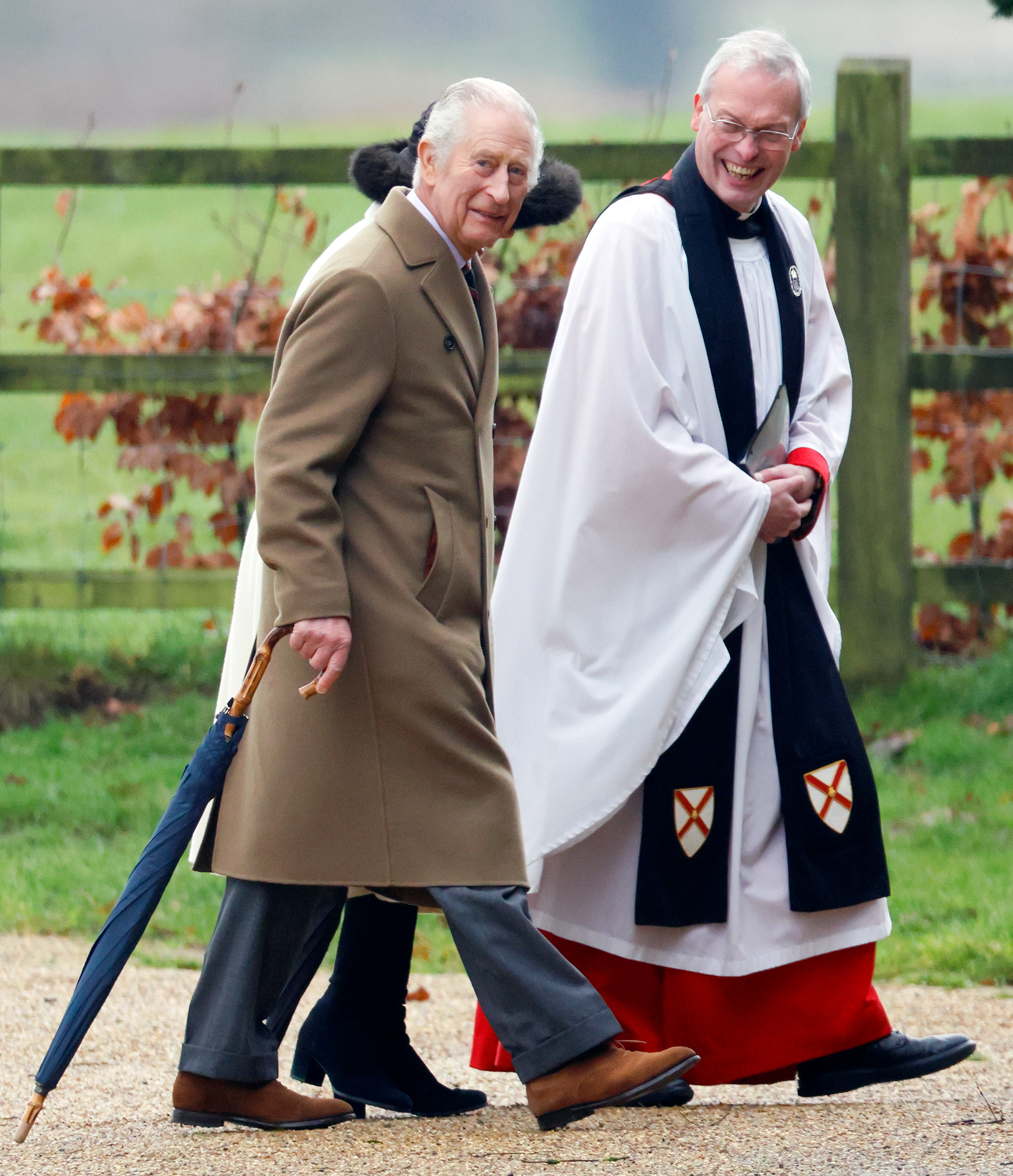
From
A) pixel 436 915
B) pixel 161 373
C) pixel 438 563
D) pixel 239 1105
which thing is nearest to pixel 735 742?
pixel 438 563

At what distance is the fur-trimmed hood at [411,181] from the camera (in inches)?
122

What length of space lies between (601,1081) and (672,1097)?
0.55m

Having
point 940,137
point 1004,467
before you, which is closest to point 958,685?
point 1004,467

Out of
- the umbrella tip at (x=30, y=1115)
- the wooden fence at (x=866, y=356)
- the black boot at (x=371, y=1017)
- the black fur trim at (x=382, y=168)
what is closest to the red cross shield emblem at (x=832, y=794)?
the black boot at (x=371, y=1017)

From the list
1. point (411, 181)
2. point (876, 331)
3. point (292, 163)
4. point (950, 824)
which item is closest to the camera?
point (411, 181)

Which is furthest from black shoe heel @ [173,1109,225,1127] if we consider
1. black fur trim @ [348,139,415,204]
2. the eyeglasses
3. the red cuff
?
the eyeglasses

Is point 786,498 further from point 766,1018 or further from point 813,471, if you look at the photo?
point 766,1018

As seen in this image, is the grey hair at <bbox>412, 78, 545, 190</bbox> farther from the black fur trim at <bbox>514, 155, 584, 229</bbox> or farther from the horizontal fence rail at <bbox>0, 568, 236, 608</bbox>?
the horizontal fence rail at <bbox>0, 568, 236, 608</bbox>

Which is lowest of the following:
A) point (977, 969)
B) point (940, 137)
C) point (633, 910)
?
point (977, 969)

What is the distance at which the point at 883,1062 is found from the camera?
3236 mm

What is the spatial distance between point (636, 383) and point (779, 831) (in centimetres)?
87

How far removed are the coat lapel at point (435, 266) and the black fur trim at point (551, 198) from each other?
0.78 feet

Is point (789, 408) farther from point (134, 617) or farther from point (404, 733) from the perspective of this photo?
point (134, 617)

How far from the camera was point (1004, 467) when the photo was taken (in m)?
6.78
